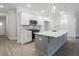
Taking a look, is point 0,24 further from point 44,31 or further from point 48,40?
point 48,40

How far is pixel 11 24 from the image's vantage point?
2574 mm

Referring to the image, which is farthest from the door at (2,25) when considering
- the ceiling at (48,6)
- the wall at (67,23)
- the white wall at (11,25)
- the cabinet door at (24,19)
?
the wall at (67,23)

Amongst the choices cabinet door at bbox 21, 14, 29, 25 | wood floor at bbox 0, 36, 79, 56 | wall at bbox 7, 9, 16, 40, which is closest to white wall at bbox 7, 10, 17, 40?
wall at bbox 7, 9, 16, 40

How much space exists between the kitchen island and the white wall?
0.58 meters

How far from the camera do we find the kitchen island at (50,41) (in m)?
2.67

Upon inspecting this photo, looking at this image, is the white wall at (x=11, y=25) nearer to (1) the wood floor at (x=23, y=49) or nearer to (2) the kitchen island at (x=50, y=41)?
(1) the wood floor at (x=23, y=49)

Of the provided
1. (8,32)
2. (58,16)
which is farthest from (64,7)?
(8,32)

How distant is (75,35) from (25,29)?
117 centimetres

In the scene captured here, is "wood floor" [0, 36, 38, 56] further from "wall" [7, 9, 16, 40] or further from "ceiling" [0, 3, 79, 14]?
"ceiling" [0, 3, 79, 14]

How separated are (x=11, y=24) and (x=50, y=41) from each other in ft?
3.35

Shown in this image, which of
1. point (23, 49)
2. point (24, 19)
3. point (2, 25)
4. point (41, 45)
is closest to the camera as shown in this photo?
point (2, 25)

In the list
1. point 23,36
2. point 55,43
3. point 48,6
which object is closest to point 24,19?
point 23,36

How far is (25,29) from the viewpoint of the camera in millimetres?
2811

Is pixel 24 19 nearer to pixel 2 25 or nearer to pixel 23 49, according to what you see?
pixel 2 25
